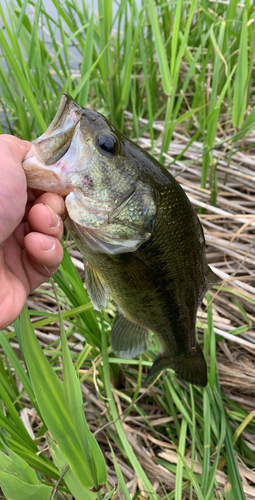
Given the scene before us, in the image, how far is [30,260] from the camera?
1146 millimetres

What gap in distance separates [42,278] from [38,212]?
10.8 inches

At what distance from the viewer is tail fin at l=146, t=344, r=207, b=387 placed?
1.44m

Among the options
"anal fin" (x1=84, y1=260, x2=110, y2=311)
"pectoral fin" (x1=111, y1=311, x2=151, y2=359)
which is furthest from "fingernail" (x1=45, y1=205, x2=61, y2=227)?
"pectoral fin" (x1=111, y1=311, x2=151, y2=359)

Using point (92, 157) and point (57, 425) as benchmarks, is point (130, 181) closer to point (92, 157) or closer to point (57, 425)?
point (92, 157)

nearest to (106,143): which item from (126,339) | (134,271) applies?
(134,271)

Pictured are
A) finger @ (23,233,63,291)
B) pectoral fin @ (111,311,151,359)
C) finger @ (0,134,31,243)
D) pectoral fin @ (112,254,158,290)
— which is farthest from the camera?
pectoral fin @ (111,311,151,359)

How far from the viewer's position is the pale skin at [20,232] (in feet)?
3.01

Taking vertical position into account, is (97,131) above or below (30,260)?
above

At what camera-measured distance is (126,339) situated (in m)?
1.44

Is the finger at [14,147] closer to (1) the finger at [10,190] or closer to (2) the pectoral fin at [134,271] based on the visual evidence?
(1) the finger at [10,190]

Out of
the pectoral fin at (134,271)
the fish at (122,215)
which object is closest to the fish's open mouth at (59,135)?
the fish at (122,215)

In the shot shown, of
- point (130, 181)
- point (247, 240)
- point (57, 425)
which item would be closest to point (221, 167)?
point (247, 240)

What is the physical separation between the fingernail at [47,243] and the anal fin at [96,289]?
23 cm

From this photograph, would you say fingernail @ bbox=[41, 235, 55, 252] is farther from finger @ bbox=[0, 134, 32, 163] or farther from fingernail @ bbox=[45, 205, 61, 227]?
finger @ bbox=[0, 134, 32, 163]
